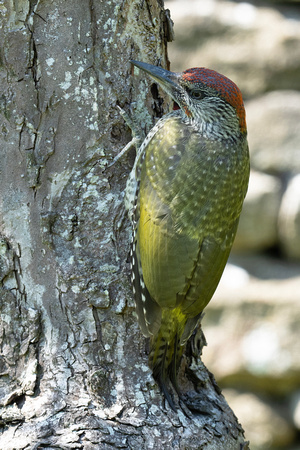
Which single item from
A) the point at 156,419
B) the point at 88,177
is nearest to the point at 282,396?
the point at 156,419

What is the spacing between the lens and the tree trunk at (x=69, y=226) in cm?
248

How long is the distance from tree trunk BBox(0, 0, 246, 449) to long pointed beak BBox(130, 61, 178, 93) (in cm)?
8

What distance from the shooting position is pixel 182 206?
2600mm

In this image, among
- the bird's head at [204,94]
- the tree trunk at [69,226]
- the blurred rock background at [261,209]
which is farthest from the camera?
the blurred rock background at [261,209]

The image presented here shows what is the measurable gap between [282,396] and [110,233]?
8.94 feet

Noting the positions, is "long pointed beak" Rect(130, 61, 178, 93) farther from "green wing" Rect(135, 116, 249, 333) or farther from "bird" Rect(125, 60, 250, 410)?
"green wing" Rect(135, 116, 249, 333)

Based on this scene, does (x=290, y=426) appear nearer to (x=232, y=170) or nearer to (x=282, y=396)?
(x=282, y=396)

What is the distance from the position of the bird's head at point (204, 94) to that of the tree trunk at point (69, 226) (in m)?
Answer: 0.23

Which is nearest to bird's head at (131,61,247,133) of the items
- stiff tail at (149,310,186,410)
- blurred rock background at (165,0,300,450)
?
stiff tail at (149,310,186,410)

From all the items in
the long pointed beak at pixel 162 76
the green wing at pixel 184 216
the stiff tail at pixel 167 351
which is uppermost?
the long pointed beak at pixel 162 76

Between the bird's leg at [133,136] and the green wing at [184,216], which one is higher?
the bird's leg at [133,136]

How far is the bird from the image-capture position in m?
2.54

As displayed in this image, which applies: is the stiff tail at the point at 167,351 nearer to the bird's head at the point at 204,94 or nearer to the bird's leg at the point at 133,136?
the bird's leg at the point at 133,136

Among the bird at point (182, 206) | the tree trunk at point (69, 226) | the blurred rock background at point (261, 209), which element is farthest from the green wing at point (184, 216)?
the blurred rock background at point (261, 209)
